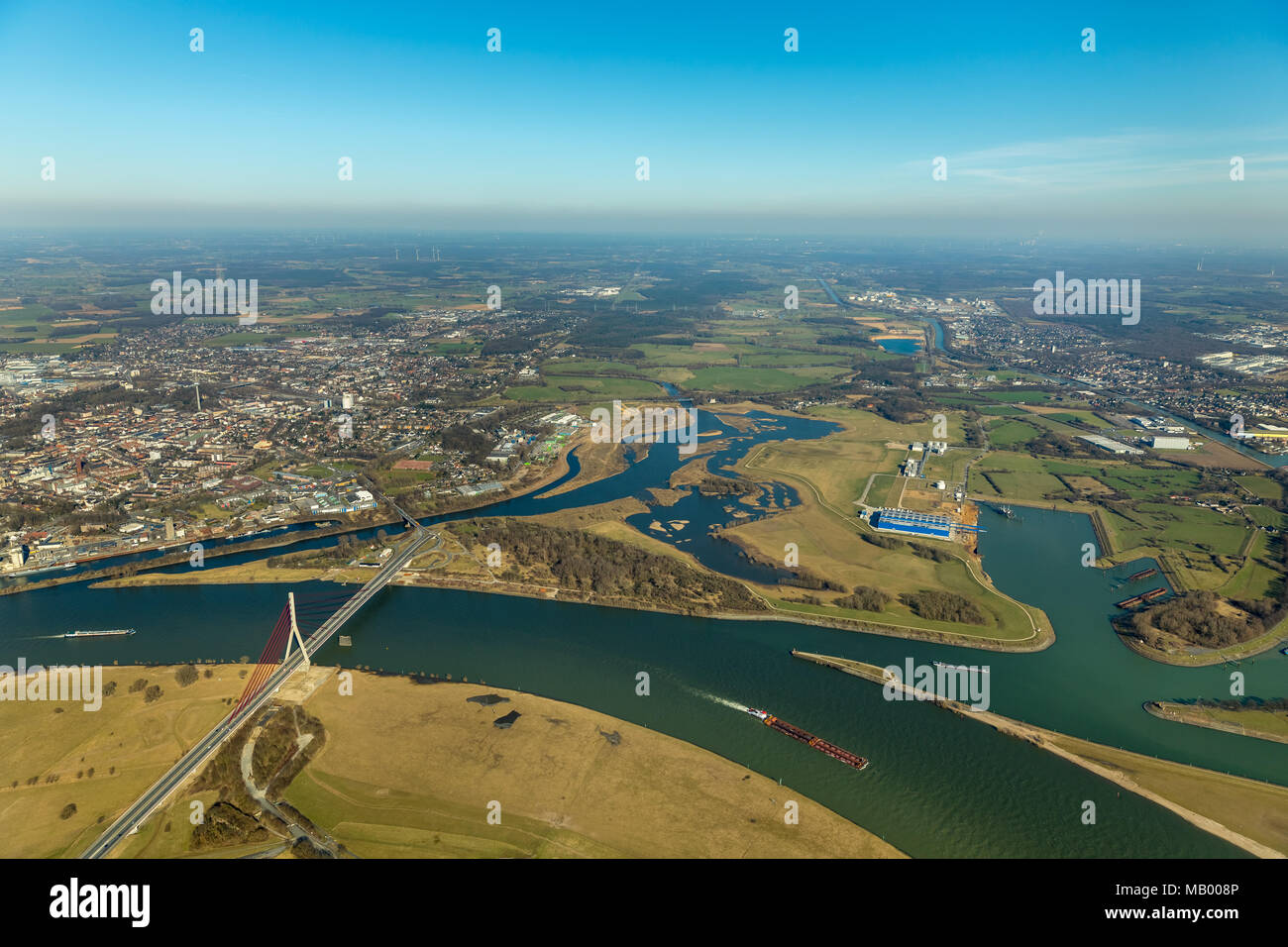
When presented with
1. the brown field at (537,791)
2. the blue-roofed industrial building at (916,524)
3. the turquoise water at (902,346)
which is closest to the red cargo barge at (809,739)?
the brown field at (537,791)

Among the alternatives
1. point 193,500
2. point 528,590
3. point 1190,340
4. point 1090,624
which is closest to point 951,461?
point 1090,624

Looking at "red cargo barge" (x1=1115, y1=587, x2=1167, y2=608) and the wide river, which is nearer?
the wide river

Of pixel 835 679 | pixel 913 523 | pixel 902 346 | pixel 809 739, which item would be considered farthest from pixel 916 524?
pixel 902 346

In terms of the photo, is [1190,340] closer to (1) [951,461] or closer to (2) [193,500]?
(1) [951,461]

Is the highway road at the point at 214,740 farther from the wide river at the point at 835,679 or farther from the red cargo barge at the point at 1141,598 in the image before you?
the red cargo barge at the point at 1141,598

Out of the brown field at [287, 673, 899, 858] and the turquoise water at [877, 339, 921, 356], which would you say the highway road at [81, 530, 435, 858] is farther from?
the turquoise water at [877, 339, 921, 356]

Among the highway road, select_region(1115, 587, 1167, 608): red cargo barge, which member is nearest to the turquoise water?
select_region(1115, 587, 1167, 608): red cargo barge
